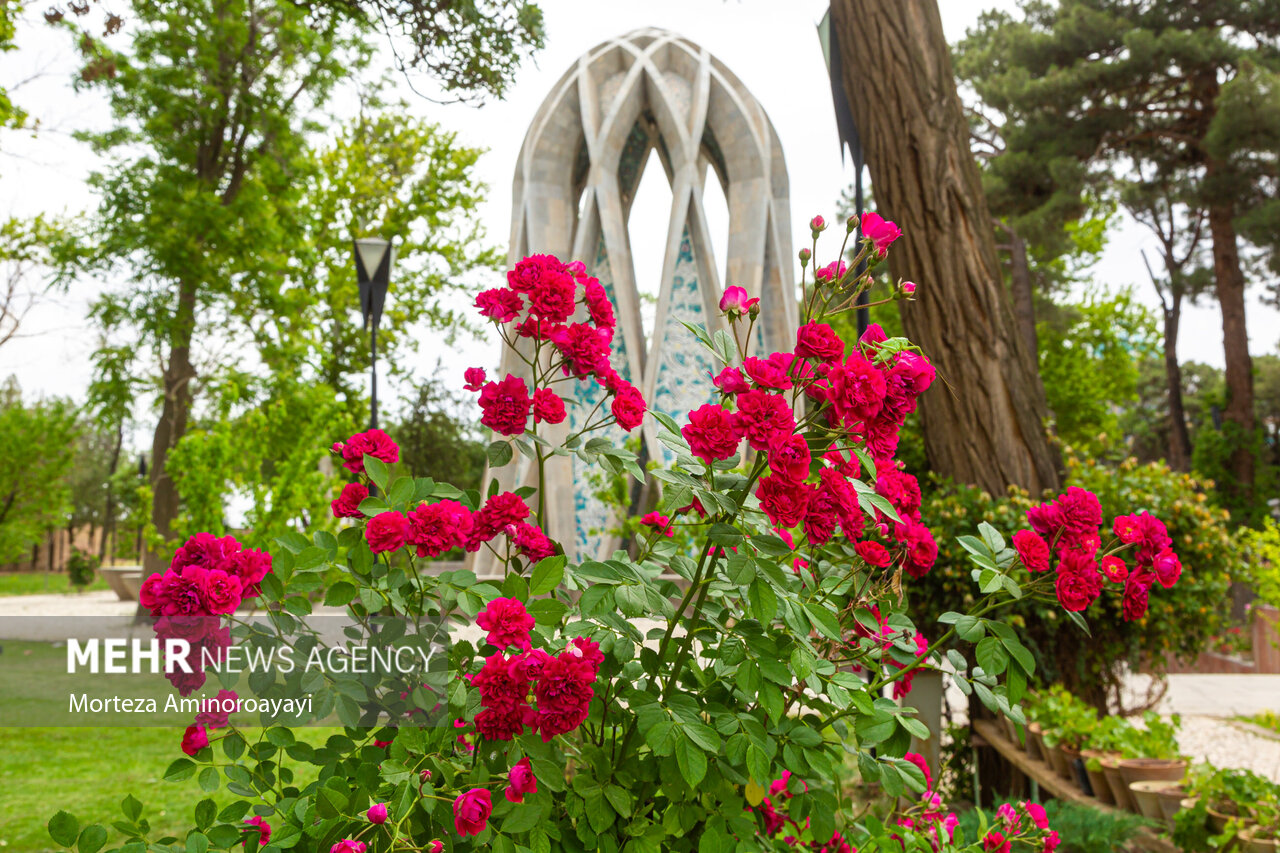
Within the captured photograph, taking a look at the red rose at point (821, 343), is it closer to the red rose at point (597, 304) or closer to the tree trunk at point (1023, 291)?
the red rose at point (597, 304)

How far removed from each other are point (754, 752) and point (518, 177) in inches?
453

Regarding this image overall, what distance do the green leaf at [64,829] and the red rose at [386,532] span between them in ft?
2.00

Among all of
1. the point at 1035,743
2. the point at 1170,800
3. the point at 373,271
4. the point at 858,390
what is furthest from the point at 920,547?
the point at 373,271

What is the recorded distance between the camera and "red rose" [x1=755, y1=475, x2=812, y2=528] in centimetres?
126

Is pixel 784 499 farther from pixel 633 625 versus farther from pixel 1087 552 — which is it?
pixel 1087 552

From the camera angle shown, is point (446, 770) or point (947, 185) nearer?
point (446, 770)

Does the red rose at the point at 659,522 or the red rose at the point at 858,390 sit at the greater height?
the red rose at the point at 858,390

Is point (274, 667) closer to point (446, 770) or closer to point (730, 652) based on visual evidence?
point (446, 770)

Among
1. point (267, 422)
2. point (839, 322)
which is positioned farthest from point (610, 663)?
point (839, 322)

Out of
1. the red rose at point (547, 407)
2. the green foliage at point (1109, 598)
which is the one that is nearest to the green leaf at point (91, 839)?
the red rose at point (547, 407)

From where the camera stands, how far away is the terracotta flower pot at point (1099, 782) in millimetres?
3266

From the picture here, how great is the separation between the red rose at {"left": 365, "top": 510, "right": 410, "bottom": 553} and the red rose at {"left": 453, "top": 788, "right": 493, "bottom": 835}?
379mm

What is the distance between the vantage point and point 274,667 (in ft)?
4.69

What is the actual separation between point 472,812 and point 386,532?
431 millimetres
